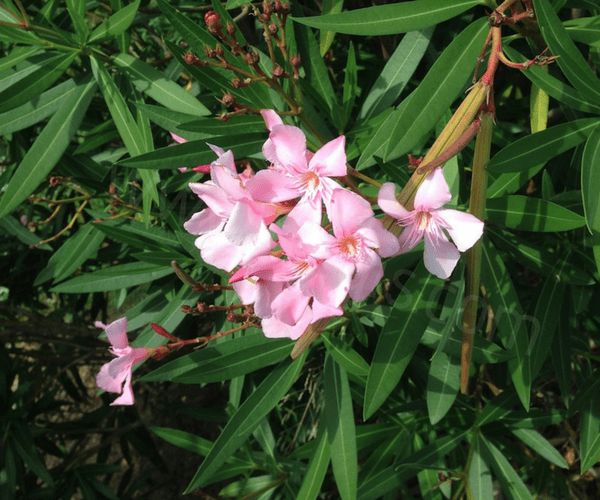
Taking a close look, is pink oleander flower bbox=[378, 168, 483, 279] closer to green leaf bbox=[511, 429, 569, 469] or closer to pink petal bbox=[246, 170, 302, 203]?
pink petal bbox=[246, 170, 302, 203]

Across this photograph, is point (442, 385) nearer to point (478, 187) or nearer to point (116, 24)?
point (478, 187)

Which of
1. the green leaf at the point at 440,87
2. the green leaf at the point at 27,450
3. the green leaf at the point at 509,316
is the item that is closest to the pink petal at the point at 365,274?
the green leaf at the point at 440,87

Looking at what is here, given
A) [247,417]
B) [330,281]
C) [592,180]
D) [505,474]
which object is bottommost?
[505,474]

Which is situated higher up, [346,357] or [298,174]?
[298,174]

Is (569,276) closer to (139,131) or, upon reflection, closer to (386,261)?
(386,261)

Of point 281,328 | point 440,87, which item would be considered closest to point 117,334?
point 281,328

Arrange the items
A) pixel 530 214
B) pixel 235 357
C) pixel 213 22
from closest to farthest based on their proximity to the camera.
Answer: pixel 213 22, pixel 530 214, pixel 235 357

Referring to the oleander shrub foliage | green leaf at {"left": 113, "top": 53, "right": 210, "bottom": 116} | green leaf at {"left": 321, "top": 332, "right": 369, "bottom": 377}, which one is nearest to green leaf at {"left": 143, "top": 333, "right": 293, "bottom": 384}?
the oleander shrub foliage
